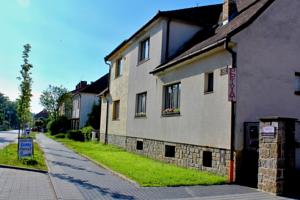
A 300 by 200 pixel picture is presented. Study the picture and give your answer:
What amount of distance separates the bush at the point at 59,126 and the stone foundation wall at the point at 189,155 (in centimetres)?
3354

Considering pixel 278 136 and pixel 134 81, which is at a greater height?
pixel 134 81

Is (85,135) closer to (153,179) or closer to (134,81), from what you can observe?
(134,81)

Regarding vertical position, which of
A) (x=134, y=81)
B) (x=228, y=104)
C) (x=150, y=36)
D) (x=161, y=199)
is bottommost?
(x=161, y=199)

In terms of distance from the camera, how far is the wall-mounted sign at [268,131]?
9.73 meters

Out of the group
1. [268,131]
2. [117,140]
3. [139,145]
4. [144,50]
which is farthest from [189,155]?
[117,140]

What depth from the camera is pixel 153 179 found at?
35.5 feet

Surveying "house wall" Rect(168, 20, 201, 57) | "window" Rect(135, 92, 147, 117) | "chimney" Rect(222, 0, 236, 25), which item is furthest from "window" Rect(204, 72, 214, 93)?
"window" Rect(135, 92, 147, 117)

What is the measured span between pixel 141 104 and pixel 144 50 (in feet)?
10.4

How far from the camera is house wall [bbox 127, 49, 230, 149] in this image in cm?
1238

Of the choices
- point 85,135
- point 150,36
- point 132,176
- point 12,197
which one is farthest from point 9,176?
point 85,135

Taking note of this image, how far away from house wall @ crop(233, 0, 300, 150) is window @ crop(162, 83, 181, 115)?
13.9ft

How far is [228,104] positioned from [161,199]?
472 centimetres

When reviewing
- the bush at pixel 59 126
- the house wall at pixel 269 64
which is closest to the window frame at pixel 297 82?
the house wall at pixel 269 64

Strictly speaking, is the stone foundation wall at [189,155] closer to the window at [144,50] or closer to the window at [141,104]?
the window at [141,104]
